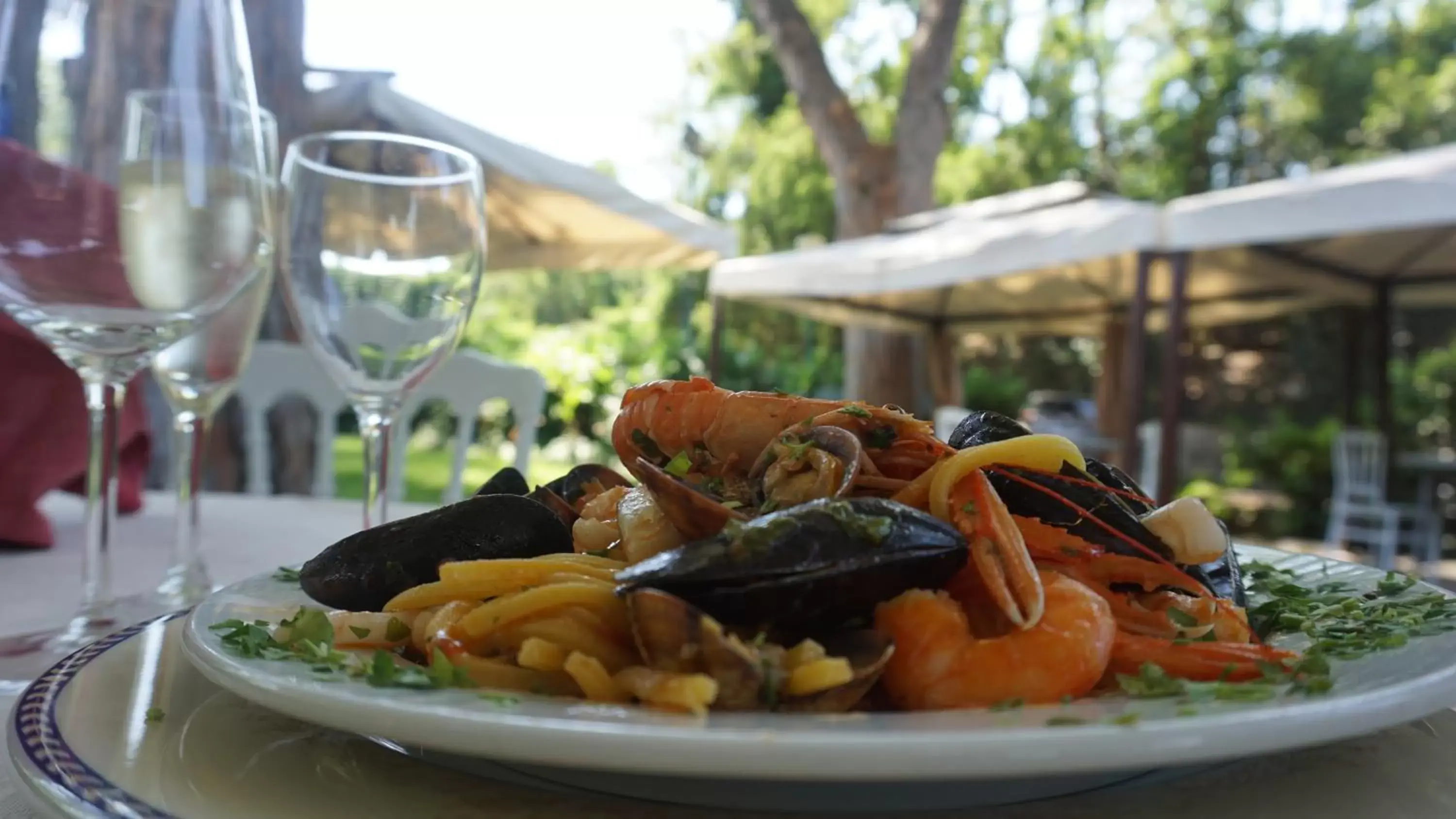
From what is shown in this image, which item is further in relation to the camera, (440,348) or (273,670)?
(440,348)

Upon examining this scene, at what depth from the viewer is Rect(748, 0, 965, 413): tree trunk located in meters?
A: 9.22

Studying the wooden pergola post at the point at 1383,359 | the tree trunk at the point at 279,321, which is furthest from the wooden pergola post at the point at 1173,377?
the tree trunk at the point at 279,321

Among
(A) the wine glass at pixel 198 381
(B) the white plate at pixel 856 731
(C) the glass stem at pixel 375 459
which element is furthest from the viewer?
(C) the glass stem at pixel 375 459

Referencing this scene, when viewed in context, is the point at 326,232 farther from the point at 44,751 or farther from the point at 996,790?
the point at 996,790

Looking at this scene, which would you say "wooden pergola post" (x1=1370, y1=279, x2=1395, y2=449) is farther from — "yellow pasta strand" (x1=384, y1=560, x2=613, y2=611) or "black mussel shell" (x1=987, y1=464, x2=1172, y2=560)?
"yellow pasta strand" (x1=384, y1=560, x2=613, y2=611)

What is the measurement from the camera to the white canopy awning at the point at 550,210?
526 centimetres

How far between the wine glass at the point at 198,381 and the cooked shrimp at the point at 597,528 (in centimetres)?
48

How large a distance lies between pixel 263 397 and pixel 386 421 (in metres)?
2.18

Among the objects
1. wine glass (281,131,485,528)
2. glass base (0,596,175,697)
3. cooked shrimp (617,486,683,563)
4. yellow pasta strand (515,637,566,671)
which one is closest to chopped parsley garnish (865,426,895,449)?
cooked shrimp (617,486,683,563)

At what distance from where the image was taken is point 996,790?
0.60 m

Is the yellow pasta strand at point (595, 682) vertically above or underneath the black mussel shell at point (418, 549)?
underneath

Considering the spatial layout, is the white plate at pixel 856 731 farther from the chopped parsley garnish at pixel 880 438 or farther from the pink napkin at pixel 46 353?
the pink napkin at pixel 46 353

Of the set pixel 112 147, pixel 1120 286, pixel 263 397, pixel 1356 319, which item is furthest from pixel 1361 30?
pixel 112 147

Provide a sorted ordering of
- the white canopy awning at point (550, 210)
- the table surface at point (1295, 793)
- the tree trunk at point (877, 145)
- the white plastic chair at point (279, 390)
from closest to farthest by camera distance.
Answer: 1. the table surface at point (1295, 793)
2. the white plastic chair at point (279, 390)
3. the white canopy awning at point (550, 210)
4. the tree trunk at point (877, 145)
